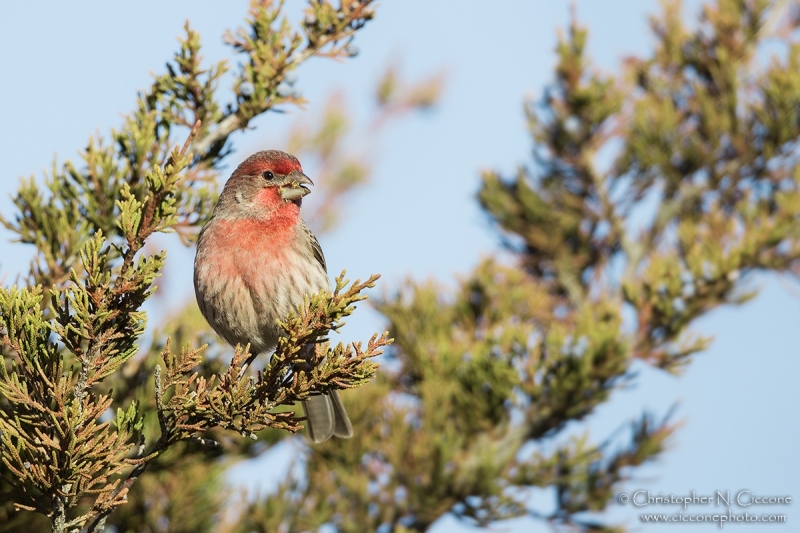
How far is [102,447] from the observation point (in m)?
2.56

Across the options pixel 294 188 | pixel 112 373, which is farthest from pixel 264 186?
pixel 112 373

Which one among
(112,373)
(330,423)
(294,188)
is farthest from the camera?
(294,188)

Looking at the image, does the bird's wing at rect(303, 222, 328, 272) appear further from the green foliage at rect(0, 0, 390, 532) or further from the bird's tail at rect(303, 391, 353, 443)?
the green foliage at rect(0, 0, 390, 532)

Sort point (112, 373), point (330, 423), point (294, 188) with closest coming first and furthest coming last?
point (112, 373) < point (330, 423) < point (294, 188)

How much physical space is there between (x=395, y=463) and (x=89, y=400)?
198 cm

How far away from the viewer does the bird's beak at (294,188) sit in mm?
4863

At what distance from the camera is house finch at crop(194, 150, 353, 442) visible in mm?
4469

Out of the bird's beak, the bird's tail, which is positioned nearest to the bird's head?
the bird's beak

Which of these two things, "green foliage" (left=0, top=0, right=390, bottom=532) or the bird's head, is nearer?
"green foliage" (left=0, top=0, right=390, bottom=532)

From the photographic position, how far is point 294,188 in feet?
16.1

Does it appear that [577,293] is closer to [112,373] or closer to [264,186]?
[264,186]

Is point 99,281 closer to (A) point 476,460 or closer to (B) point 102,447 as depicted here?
(B) point 102,447

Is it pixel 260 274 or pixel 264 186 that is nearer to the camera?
pixel 260 274

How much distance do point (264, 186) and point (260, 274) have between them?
669mm
